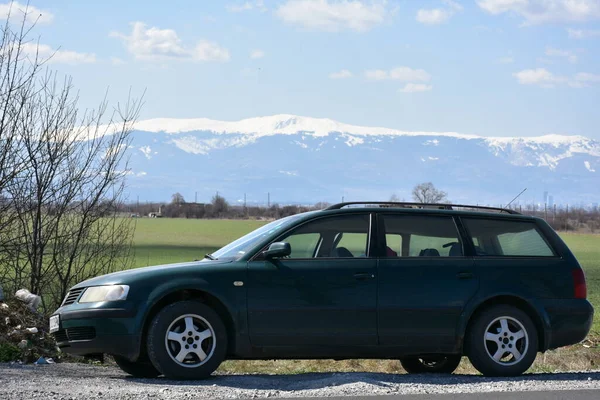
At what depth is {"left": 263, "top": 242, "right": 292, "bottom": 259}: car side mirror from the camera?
30.2 ft

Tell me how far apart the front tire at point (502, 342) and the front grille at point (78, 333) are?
3.61 meters

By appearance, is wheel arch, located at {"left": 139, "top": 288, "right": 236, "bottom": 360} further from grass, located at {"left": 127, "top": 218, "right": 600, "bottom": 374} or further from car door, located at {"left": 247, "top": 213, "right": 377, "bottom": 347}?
grass, located at {"left": 127, "top": 218, "right": 600, "bottom": 374}

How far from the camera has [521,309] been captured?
9.94 meters

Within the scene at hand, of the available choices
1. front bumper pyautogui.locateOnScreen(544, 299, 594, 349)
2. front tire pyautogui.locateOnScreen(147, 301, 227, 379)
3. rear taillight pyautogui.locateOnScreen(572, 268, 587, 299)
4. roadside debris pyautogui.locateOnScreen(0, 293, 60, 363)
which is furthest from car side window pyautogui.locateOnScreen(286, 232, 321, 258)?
roadside debris pyautogui.locateOnScreen(0, 293, 60, 363)

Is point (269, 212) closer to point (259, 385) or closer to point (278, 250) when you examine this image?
point (278, 250)

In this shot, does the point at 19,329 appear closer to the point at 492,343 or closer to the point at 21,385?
the point at 21,385

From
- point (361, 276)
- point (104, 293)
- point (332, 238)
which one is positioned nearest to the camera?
point (104, 293)

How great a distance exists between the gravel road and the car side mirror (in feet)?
3.83

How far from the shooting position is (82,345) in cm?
916

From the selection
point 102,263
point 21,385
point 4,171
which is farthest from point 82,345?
point 102,263

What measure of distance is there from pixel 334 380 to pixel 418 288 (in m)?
1.26

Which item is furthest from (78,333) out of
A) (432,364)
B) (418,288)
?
(432,364)

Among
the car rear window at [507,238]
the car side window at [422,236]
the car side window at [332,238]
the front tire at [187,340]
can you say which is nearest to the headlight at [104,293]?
the front tire at [187,340]

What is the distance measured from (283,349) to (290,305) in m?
0.42
